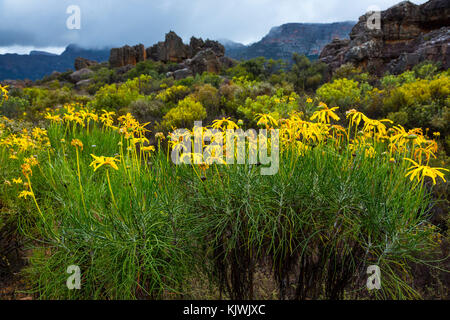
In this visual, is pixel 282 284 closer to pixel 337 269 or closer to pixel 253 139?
pixel 337 269

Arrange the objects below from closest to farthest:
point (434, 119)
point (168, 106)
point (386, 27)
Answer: point (434, 119) < point (168, 106) < point (386, 27)

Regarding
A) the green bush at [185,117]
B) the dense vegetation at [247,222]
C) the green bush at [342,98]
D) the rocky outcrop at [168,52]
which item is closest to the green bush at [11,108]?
the green bush at [185,117]

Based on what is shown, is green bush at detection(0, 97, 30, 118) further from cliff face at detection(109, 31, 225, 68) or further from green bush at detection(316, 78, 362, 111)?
cliff face at detection(109, 31, 225, 68)

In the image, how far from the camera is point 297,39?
129000 mm

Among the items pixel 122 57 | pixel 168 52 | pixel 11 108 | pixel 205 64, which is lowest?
pixel 11 108

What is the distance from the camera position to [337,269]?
1.98 metres

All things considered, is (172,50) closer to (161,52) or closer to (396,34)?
(161,52)

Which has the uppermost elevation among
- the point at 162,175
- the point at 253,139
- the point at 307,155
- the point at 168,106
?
the point at 168,106

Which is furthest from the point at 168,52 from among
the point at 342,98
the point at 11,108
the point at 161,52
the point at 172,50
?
the point at 342,98

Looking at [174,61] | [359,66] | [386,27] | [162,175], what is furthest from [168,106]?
[174,61]

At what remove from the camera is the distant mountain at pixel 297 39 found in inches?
4085

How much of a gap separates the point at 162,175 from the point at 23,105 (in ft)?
49.1
